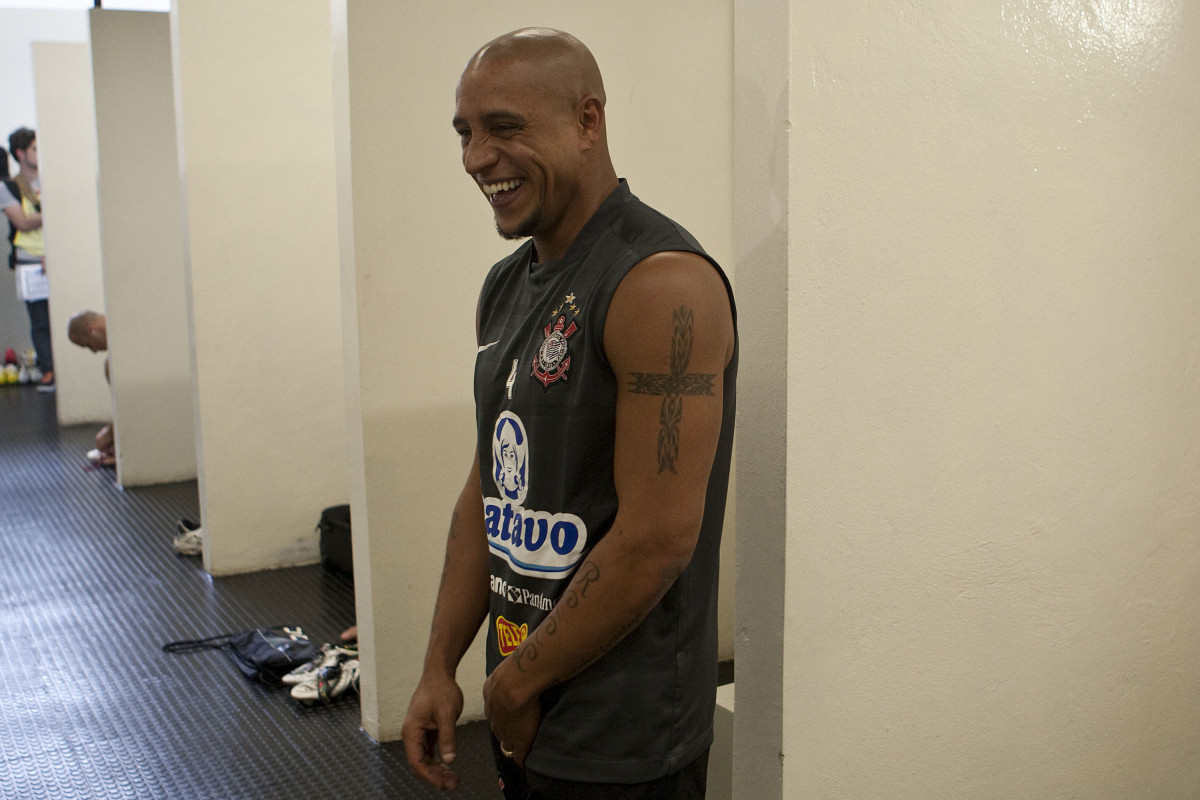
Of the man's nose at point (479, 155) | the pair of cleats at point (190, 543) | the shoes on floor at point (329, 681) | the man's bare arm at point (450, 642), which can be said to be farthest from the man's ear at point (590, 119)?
the pair of cleats at point (190, 543)

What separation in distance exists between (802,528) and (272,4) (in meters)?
3.74

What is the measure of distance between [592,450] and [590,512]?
0.07 meters

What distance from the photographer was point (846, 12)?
4.49 ft

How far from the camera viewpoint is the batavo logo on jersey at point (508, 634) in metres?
1.34

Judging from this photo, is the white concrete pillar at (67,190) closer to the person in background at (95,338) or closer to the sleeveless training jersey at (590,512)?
the person in background at (95,338)

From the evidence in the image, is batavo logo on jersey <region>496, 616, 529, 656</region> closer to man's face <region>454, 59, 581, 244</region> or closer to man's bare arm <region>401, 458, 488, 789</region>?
man's bare arm <region>401, 458, 488, 789</region>

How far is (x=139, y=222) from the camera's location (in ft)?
18.8

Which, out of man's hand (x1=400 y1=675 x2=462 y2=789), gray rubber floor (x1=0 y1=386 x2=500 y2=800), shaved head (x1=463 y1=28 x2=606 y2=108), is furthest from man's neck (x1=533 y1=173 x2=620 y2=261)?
gray rubber floor (x1=0 y1=386 x2=500 y2=800)

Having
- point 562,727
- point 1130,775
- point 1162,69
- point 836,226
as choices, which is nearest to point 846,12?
point 836,226

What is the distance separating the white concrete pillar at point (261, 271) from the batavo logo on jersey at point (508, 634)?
11.1ft

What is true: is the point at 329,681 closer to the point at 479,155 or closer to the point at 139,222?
the point at 479,155

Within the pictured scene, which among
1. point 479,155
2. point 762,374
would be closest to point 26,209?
point 479,155

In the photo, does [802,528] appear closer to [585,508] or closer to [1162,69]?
[585,508]

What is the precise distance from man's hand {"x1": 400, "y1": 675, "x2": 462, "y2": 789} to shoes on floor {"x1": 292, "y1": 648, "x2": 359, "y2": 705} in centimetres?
189
